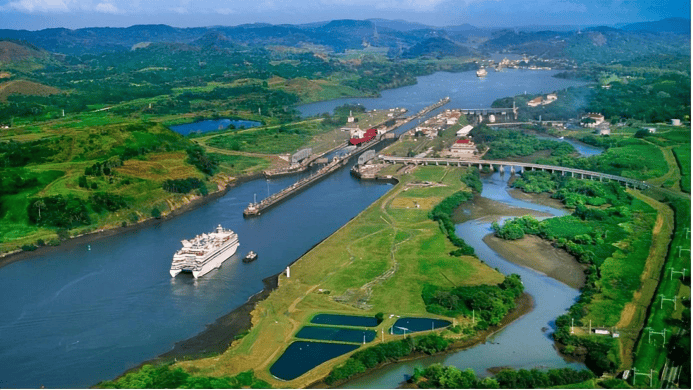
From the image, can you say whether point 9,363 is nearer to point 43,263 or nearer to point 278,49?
point 43,263

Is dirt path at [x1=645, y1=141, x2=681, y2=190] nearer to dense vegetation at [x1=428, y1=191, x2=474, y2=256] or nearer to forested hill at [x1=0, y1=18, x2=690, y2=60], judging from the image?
dense vegetation at [x1=428, y1=191, x2=474, y2=256]

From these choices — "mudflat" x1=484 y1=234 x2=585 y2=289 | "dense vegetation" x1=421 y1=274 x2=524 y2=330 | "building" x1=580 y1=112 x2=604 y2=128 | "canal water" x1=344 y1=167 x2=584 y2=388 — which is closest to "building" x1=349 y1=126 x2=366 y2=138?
"building" x1=580 y1=112 x2=604 y2=128

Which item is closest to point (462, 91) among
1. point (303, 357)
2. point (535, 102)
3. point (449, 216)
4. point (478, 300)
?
point (535, 102)

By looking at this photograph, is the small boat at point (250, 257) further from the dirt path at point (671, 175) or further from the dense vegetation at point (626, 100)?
the dense vegetation at point (626, 100)

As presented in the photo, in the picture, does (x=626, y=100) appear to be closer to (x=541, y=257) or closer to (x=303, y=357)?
(x=541, y=257)

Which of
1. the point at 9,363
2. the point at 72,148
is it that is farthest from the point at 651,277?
the point at 72,148

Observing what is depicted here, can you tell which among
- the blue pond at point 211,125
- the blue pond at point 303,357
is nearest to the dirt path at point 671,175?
the blue pond at point 303,357
